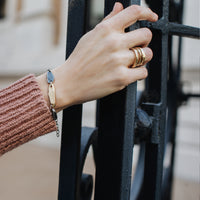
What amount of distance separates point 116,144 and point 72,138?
0.35 feet

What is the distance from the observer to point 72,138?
672mm

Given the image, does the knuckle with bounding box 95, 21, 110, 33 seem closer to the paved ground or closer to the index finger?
the index finger

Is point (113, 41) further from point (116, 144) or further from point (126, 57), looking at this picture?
point (116, 144)

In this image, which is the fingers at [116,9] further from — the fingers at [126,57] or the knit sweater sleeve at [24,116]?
the knit sweater sleeve at [24,116]

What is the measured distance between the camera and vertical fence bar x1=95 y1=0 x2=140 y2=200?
2.06 ft

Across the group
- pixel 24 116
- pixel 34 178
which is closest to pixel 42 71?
pixel 34 178

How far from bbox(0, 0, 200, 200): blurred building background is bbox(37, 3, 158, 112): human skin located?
0.98 metres

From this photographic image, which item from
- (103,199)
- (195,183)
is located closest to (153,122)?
(103,199)

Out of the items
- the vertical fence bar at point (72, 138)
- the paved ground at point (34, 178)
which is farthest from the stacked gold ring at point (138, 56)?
the paved ground at point (34, 178)

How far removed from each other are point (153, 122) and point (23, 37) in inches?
245

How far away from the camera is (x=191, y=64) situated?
12.3 ft

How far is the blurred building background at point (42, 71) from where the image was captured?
3281 millimetres

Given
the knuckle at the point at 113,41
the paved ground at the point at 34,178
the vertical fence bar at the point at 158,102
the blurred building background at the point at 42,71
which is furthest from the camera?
the blurred building background at the point at 42,71

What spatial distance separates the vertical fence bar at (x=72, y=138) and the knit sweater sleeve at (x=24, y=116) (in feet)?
0.14
